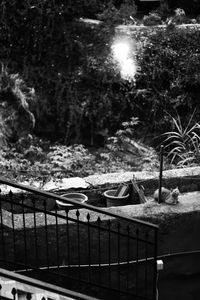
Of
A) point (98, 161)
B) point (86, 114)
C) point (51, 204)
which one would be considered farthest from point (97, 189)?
point (86, 114)

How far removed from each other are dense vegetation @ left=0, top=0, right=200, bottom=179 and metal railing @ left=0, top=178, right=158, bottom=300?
3.37 metres

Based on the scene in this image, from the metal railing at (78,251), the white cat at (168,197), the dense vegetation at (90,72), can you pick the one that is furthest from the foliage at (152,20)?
the metal railing at (78,251)

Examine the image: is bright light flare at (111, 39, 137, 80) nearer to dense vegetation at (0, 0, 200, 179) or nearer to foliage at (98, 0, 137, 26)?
dense vegetation at (0, 0, 200, 179)

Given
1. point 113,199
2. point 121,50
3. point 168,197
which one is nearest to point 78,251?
point 113,199

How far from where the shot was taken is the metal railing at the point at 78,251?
558cm

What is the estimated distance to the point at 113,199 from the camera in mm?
6477

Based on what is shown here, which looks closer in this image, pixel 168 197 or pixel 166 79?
pixel 168 197

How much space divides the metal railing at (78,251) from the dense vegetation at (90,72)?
3373 millimetres

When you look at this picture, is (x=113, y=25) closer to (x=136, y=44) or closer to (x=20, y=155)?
(x=136, y=44)

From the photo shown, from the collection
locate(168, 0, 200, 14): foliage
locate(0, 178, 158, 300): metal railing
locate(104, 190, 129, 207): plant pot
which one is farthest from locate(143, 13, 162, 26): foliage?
locate(0, 178, 158, 300): metal railing

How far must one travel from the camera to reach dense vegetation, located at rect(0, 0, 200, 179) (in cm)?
930

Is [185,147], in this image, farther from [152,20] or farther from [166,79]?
[152,20]

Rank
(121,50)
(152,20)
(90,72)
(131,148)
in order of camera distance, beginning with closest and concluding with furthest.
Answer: (131,148) < (90,72) < (121,50) < (152,20)

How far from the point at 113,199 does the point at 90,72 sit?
3.82m
